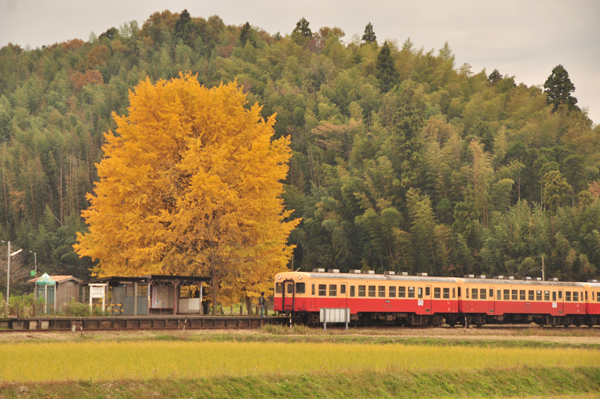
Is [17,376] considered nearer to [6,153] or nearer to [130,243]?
[130,243]

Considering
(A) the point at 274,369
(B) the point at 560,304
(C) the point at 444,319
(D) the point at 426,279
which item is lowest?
(C) the point at 444,319

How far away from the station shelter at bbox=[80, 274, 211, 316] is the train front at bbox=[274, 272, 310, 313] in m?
4.04

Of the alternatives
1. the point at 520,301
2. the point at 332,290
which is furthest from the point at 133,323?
the point at 520,301

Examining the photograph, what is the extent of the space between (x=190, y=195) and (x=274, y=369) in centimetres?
2035

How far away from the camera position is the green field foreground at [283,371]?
738 inches

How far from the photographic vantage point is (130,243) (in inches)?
1688

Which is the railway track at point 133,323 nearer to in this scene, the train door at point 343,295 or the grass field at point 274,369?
the grass field at point 274,369

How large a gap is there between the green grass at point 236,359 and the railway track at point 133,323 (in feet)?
22.2

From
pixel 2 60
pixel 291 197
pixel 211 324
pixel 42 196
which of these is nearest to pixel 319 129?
pixel 291 197

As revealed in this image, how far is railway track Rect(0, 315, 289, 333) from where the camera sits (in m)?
32.5

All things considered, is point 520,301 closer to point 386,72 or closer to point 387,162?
point 387,162

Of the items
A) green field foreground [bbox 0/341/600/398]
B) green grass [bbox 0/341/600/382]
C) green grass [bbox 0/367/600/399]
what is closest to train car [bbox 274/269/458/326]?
green grass [bbox 0/341/600/382]

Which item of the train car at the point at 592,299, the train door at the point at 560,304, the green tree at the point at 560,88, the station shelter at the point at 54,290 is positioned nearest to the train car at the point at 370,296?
the train door at the point at 560,304

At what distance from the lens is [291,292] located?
136 ft
